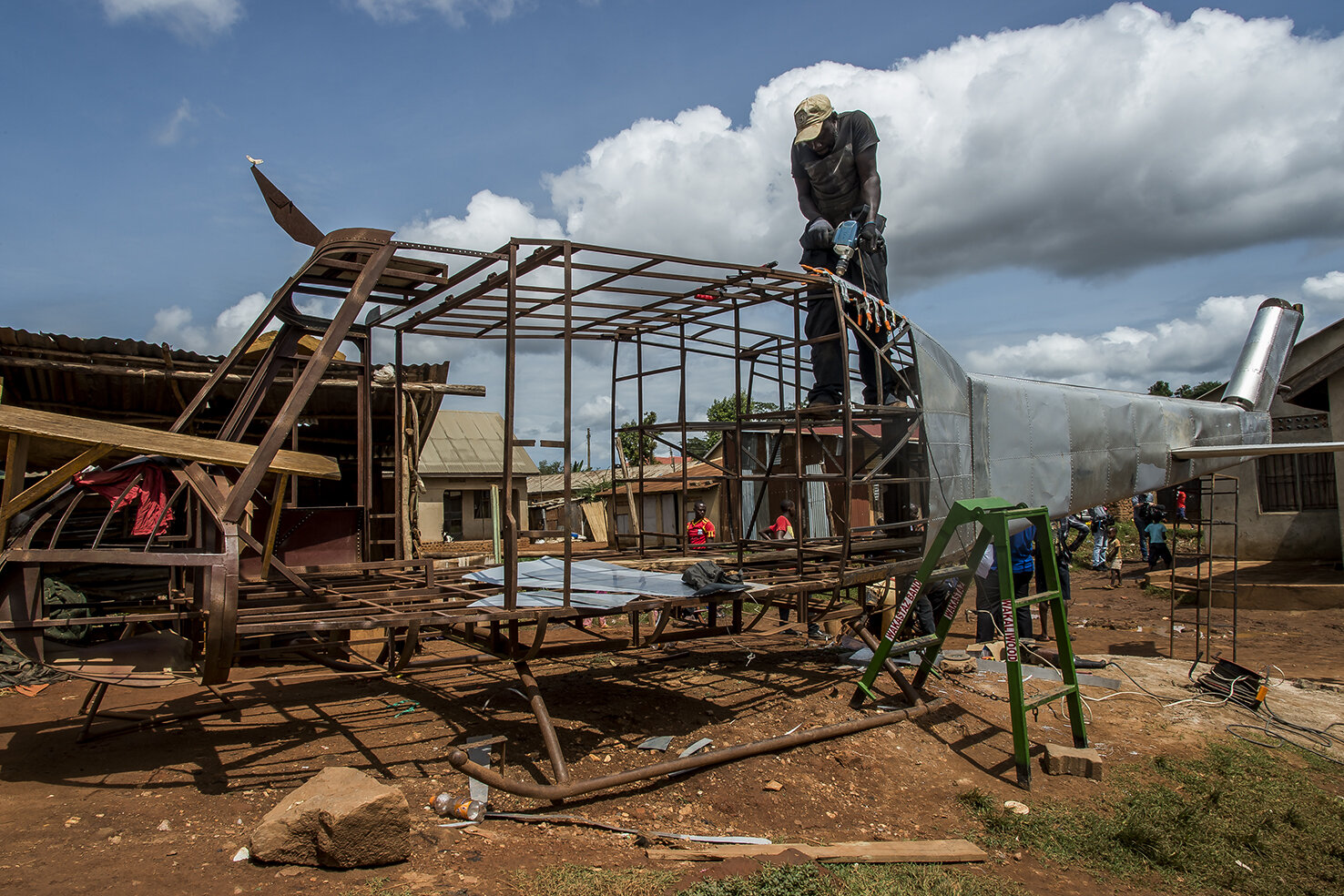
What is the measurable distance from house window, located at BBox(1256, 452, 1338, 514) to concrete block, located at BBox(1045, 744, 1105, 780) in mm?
12856

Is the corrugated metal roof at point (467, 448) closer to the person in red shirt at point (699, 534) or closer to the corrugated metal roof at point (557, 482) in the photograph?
the corrugated metal roof at point (557, 482)

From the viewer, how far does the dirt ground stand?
4000 millimetres

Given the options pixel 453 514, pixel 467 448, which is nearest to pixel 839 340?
pixel 453 514

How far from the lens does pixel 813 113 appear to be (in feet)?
28.1

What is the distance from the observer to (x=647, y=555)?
764 cm

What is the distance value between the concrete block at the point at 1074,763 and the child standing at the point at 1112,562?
480 inches

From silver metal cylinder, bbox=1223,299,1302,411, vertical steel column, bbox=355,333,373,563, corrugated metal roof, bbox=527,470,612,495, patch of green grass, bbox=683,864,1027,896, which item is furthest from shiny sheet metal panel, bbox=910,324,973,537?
corrugated metal roof, bbox=527,470,612,495

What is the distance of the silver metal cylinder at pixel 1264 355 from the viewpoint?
11016 millimetres

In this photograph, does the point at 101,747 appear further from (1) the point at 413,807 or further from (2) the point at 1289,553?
(2) the point at 1289,553

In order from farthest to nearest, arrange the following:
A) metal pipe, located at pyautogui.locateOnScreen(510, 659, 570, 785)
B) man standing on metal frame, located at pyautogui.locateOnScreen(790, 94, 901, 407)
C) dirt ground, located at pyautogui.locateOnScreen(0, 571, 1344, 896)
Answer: man standing on metal frame, located at pyautogui.locateOnScreen(790, 94, 901, 407) < metal pipe, located at pyautogui.locateOnScreen(510, 659, 570, 785) < dirt ground, located at pyautogui.locateOnScreen(0, 571, 1344, 896)

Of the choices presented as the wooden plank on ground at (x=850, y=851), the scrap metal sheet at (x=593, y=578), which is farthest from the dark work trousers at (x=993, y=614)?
the wooden plank on ground at (x=850, y=851)

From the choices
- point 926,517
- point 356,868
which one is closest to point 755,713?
point 926,517

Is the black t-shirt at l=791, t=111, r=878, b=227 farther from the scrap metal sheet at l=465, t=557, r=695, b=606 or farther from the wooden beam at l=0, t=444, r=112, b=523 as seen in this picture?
the wooden beam at l=0, t=444, r=112, b=523

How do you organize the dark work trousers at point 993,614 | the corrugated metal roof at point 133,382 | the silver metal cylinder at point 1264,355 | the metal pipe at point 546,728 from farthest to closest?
the silver metal cylinder at point 1264,355, the dark work trousers at point 993,614, the corrugated metal roof at point 133,382, the metal pipe at point 546,728
